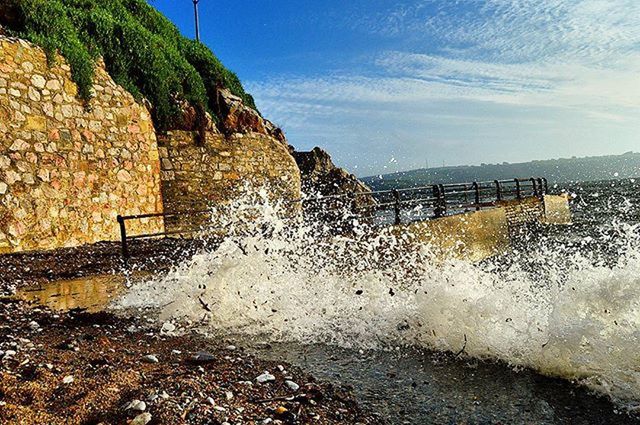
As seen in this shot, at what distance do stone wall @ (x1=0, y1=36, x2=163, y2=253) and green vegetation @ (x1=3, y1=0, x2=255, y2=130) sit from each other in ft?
1.77

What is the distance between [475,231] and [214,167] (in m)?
8.65

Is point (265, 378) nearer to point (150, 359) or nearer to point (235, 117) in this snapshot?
point (150, 359)

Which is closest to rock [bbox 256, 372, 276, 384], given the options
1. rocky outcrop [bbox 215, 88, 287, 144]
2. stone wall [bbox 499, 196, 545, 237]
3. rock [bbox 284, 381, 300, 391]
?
rock [bbox 284, 381, 300, 391]

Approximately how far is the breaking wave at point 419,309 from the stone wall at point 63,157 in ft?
12.1

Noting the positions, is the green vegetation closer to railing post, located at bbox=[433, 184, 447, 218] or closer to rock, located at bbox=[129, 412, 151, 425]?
railing post, located at bbox=[433, 184, 447, 218]

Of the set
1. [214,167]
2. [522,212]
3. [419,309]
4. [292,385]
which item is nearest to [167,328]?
[292,385]

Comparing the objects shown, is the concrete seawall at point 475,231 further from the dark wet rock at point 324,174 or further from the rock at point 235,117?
the dark wet rock at point 324,174

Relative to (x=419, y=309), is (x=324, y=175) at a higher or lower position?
higher

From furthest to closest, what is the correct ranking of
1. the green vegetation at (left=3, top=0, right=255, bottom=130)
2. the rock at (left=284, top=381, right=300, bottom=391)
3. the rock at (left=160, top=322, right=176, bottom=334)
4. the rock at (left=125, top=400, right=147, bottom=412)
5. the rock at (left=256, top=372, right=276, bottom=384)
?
the green vegetation at (left=3, top=0, right=255, bottom=130) → the rock at (left=160, top=322, right=176, bottom=334) → the rock at (left=256, top=372, right=276, bottom=384) → the rock at (left=284, top=381, right=300, bottom=391) → the rock at (left=125, top=400, right=147, bottom=412)

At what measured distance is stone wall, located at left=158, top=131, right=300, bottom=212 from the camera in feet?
44.4

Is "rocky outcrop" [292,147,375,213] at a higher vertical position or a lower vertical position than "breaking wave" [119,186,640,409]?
higher

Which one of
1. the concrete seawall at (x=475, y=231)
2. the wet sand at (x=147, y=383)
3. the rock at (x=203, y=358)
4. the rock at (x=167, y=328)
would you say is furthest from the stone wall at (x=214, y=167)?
→ the rock at (x=203, y=358)

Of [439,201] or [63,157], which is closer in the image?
[63,157]

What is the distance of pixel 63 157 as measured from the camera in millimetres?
10594
